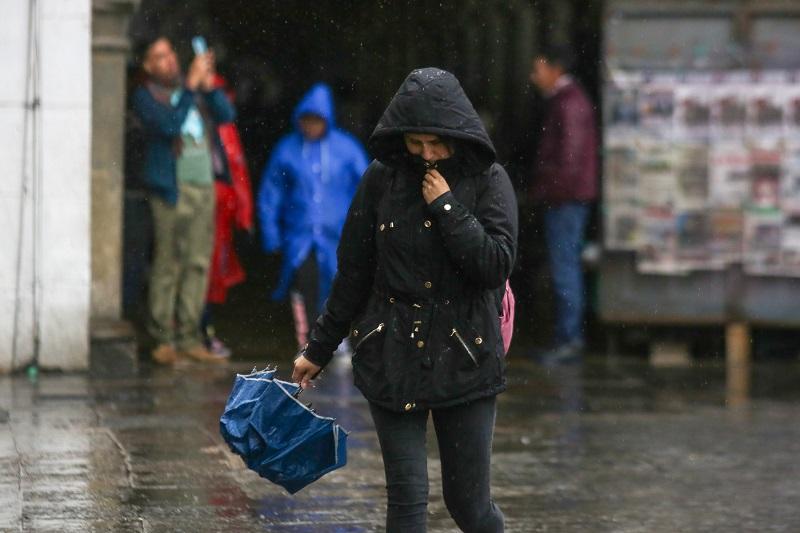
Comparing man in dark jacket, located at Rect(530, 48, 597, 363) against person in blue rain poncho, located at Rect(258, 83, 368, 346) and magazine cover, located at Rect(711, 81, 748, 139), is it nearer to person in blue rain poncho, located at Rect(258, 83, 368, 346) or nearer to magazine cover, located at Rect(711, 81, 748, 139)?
magazine cover, located at Rect(711, 81, 748, 139)

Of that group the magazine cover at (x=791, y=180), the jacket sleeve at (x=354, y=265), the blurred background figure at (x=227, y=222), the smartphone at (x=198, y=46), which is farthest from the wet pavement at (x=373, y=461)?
the smartphone at (x=198, y=46)

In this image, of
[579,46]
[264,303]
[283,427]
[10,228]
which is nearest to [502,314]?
A: [283,427]

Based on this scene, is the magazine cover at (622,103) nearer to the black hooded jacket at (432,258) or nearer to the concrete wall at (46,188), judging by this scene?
the concrete wall at (46,188)

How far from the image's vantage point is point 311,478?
5.64m

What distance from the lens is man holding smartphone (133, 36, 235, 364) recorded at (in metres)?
12.1

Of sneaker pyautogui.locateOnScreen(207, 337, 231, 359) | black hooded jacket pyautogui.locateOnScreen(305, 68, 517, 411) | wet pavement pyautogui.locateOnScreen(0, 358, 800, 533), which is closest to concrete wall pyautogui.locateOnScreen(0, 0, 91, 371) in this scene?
wet pavement pyautogui.locateOnScreen(0, 358, 800, 533)

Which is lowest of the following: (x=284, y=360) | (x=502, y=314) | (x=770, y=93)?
(x=284, y=360)

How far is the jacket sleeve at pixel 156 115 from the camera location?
1200 cm

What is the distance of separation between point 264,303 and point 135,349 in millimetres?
3214

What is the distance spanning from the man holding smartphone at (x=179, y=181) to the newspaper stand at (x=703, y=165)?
2.92 metres

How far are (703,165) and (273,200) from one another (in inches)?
123

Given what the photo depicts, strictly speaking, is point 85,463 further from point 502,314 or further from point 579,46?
point 579,46

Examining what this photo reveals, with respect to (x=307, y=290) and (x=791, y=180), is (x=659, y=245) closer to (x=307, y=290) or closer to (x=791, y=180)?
(x=791, y=180)

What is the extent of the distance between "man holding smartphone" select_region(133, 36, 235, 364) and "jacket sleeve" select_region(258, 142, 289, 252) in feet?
1.37
